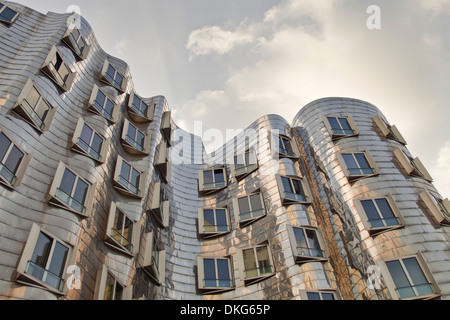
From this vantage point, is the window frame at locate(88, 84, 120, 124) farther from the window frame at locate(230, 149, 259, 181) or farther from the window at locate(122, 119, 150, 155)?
the window frame at locate(230, 149, 259, 181)

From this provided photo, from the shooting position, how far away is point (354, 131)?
96.8 ft

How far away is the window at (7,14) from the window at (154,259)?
63.3ft

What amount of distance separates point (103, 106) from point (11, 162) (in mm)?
10345

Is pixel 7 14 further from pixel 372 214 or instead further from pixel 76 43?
pixel 372 214

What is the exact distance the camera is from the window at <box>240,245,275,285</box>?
24.1 metres

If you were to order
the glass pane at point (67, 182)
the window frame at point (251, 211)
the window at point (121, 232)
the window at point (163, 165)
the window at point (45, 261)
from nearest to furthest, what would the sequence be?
1. the window at point (45, 261)
2. the glass pane at point (67, 182)
3. the window at point (121, 232)
4. the window frame at point (251, 211)
5. the window at point (163, 165)

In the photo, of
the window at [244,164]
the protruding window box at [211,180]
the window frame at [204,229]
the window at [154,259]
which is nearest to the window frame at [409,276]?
the window frame at [204,229]

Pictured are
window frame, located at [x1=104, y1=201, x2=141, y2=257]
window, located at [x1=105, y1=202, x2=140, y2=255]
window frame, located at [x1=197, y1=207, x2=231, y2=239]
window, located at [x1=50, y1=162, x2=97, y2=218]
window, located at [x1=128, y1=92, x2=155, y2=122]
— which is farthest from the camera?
window, located at [x1=128, y1=92, x2=155, y2=122]

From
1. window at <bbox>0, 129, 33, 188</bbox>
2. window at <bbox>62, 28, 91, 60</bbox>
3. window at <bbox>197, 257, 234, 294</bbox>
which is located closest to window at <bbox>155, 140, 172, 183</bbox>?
window at <bbox>197, 257, 234, 294</bbox>

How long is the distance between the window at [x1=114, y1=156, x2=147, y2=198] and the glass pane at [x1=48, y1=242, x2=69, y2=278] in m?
6.66

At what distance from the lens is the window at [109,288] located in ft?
59.0

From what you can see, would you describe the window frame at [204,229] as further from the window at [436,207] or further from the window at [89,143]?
the window at [436,207]

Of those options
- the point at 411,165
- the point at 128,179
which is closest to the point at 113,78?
the point at 128,179

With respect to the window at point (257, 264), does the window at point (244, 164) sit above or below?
above
